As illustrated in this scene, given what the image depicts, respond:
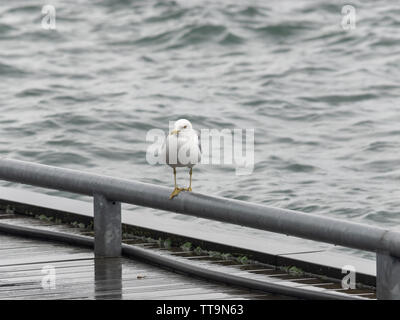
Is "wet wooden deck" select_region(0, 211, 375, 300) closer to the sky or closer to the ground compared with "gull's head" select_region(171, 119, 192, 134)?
closer to the ground

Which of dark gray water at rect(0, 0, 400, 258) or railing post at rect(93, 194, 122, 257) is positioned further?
dark gray water at rect(0, 0, 400, 258)

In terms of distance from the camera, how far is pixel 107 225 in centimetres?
621

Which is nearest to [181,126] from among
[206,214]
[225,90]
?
[206,214]

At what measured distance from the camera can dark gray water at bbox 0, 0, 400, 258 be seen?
41.9 feet

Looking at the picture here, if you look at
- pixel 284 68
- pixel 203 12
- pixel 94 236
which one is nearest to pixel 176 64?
pixel 284 68

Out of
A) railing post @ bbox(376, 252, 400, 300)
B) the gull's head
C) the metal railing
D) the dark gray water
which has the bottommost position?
railing post @ bbox(376, 252, 400, 300)

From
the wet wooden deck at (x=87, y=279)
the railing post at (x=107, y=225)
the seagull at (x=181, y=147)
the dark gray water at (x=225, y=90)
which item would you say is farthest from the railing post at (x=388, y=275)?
the dark gray water at (x=225, y=90)

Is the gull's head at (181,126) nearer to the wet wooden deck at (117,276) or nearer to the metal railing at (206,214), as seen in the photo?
the metal railing at (206,214)

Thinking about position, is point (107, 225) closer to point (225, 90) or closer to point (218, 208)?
point (218, 208)

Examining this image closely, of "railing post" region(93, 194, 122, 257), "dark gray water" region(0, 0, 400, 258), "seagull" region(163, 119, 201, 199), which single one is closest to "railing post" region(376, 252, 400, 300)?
"seagull" region(163, 119, 201, 199)

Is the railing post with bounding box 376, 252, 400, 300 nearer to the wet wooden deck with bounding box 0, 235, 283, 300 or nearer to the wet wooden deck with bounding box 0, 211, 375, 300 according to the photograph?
the wet wooden deck with bounding box 0, 211, 375, 300

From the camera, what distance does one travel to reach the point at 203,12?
2194 centimetres
